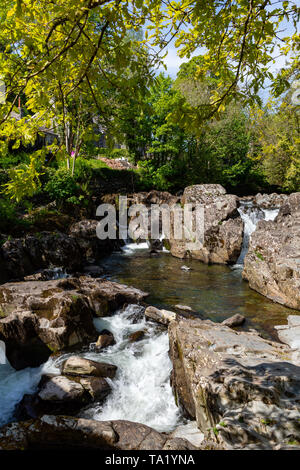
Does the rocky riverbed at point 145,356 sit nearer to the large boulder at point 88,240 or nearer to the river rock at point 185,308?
the river rock at point 185,308

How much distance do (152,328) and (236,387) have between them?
4475 mm

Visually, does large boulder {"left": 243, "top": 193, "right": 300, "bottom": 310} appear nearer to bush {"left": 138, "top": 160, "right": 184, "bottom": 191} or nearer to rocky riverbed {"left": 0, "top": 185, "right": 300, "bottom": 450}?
rocky riverbed {"left": 0, "top": 185, "right": 300, "bottom": 450}

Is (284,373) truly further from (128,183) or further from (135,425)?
(128,183)

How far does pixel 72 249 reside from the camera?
13.1 metres

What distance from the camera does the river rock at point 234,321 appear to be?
8234 millimetres

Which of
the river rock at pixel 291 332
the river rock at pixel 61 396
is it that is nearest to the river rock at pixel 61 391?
the river rock at pixel 61 396

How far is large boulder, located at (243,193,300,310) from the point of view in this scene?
9.59 meters

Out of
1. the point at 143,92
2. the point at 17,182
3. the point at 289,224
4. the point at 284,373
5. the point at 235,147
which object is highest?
the point at 235,147

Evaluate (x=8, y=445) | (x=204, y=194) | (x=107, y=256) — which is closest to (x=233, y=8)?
(x=8, y=445)

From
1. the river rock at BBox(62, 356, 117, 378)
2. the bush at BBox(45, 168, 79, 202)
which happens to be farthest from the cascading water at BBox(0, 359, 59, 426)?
the bush at BBox(45, 168, 79, 202)

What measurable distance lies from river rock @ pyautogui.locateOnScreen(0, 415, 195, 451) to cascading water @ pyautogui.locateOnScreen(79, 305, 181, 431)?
70 cm

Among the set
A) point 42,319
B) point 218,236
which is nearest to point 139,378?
point 42,319

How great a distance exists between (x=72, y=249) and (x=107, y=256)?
359 centimetres

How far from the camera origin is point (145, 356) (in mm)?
6891
